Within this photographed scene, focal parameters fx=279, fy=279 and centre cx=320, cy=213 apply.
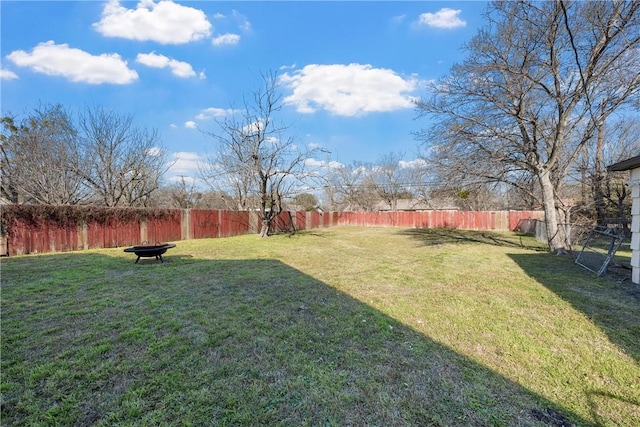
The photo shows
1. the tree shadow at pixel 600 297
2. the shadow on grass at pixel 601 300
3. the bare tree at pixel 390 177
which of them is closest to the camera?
the shadow on grass at pixel 601 300

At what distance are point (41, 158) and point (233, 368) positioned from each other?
15.7m

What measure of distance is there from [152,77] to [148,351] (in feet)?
41.1

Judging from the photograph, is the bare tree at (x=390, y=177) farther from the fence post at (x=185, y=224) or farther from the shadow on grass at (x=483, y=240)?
the fence post at (x=185, y=224)

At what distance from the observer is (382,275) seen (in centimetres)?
583

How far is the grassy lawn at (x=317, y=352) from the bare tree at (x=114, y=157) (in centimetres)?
1045

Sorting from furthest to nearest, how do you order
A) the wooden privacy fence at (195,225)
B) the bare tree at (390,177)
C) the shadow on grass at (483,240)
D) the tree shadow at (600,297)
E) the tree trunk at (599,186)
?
the bare tree at (390,177), the tree trunk at (599,186), the shadow on grass at (483,240), the wooden privacy fence at (195,225), the tree shadow at (600,297)

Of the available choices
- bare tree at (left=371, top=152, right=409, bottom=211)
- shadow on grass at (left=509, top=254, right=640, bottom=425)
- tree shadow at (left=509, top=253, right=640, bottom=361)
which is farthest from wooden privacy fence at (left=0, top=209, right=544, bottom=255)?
tree shadow at (left=509, top=253, right=640, bottom=361)

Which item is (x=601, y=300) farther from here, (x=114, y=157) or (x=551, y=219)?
(x=114, y=157)

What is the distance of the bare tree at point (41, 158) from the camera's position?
39.1ft

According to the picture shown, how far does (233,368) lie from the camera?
2.30 meters

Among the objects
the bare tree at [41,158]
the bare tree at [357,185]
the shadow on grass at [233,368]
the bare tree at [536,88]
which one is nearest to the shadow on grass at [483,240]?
the bare tree at [536,88]

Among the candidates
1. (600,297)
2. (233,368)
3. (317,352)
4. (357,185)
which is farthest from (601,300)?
(357,185)

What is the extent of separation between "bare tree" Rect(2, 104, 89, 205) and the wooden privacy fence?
4.94 metres

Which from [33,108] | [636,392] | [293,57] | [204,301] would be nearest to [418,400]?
[636,392]
